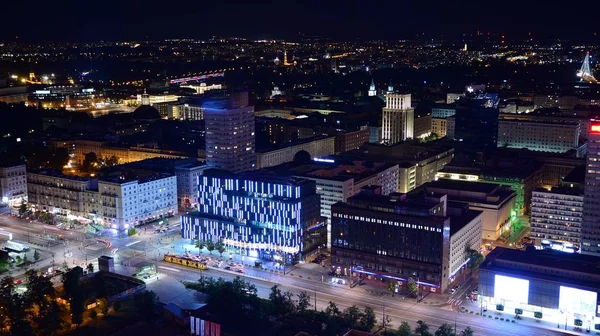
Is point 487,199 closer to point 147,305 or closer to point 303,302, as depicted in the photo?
point 303,302

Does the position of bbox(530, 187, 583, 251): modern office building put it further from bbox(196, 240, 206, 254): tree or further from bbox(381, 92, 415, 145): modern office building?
bbox(381, 92, 415, 145): modern office building

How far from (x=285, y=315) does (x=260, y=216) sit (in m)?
15.7

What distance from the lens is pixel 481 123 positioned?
3775 inches

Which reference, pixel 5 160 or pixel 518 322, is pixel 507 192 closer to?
pixel 518 322

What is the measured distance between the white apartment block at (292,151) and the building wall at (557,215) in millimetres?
33332

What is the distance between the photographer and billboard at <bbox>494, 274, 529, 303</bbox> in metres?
47.0

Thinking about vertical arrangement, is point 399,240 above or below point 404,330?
above

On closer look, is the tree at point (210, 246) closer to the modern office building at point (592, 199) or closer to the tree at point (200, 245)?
the tree at point (200, 245)

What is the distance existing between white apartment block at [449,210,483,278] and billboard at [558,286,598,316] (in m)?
8.54

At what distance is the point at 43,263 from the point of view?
56.2 metres

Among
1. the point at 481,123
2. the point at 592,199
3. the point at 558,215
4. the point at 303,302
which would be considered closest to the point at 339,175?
the point at 558,215

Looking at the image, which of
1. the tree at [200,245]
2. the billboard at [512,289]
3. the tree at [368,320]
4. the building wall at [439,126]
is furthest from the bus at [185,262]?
the building wall at [439,126]

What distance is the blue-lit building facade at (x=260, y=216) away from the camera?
5728 cm

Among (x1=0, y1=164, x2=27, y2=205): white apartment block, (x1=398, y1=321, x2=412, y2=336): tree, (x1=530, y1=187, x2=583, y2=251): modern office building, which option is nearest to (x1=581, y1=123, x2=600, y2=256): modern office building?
(x1=530, y1=187, x2=583, y2=251): modern office building
